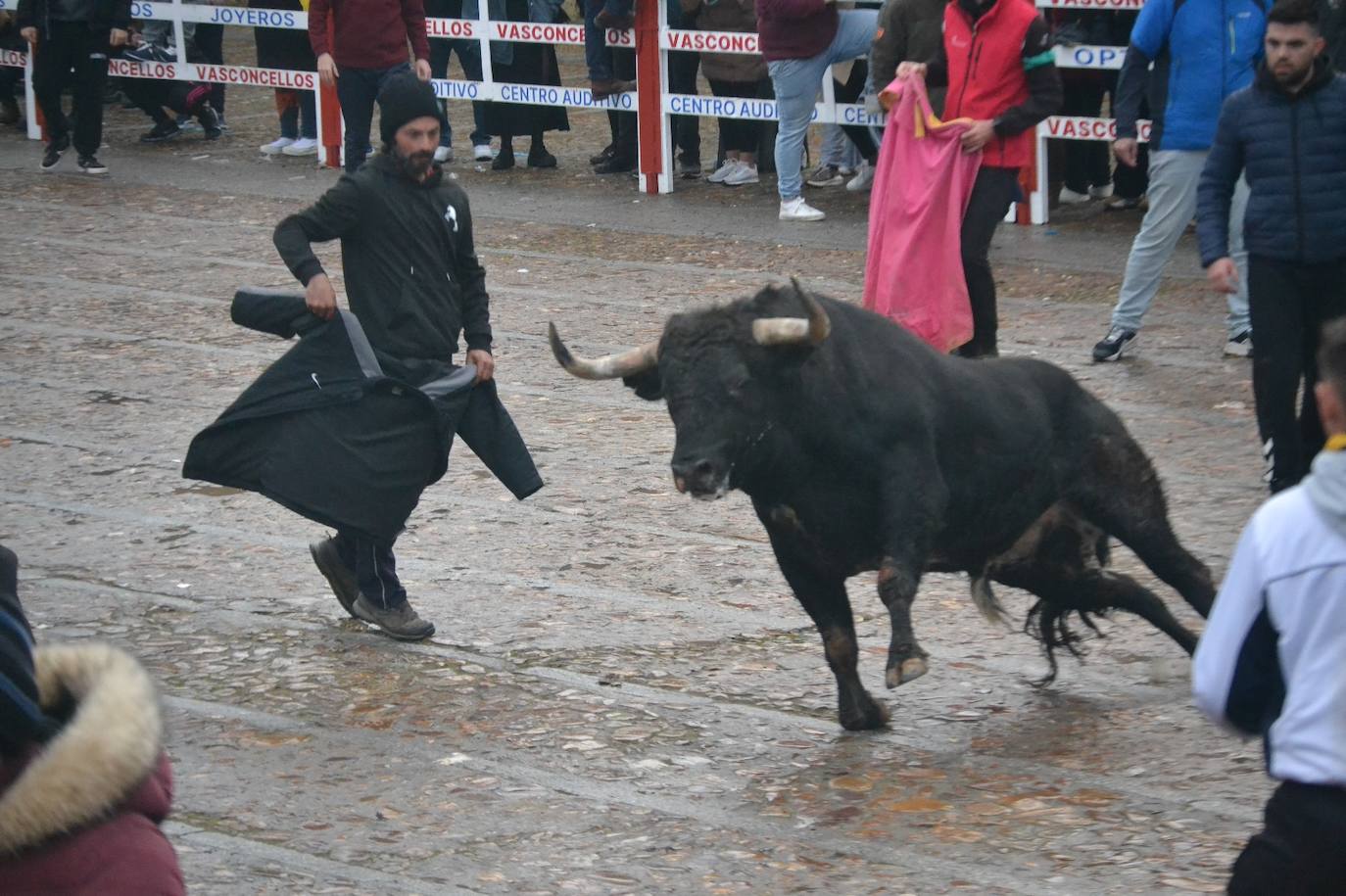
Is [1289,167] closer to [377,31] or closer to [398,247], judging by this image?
[398,247]

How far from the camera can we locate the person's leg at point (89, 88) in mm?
17875

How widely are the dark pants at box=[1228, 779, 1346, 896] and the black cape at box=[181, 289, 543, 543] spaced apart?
4179mm

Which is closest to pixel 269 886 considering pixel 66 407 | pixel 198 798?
pixel 198 798

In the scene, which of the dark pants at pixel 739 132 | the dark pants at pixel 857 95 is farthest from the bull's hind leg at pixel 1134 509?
the dark pants at pixel 739 132

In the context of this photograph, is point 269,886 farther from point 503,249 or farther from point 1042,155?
point 1042,155

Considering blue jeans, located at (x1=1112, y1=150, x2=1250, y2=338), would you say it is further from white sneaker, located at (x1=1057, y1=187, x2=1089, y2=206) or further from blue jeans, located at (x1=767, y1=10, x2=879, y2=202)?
white sneaker, located at (x1=1057, y1=187, x2=1089, y2=206)

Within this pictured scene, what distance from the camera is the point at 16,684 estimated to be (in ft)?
9.40

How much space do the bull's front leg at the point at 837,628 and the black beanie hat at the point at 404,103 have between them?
207cm

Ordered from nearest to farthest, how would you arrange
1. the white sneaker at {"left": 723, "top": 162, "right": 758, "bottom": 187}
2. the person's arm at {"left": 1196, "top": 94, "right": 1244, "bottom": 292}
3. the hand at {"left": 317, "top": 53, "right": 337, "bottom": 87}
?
the person's arm at {"left": 1196, "top": 94, "right": 1244, "bottom": 292} → the hand at {"left": 317, "top": 53, "right": 337, "bottom": 87} → the white sneaker at {"left": 723, "top": 162, "right": 758, "bottom": 187}

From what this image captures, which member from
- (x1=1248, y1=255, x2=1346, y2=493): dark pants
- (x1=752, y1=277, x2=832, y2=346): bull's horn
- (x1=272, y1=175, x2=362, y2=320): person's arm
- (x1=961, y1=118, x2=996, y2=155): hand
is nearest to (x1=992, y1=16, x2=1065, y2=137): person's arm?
(x1=961, y1=118, x2=996, y2=155): hand

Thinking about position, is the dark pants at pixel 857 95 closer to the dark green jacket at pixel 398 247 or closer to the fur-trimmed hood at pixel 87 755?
the dark green jacket at pixel 398 247

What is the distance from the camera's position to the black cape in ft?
23.1

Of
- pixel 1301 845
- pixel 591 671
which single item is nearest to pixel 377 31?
pixel 591 671

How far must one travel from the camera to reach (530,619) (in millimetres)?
7578
